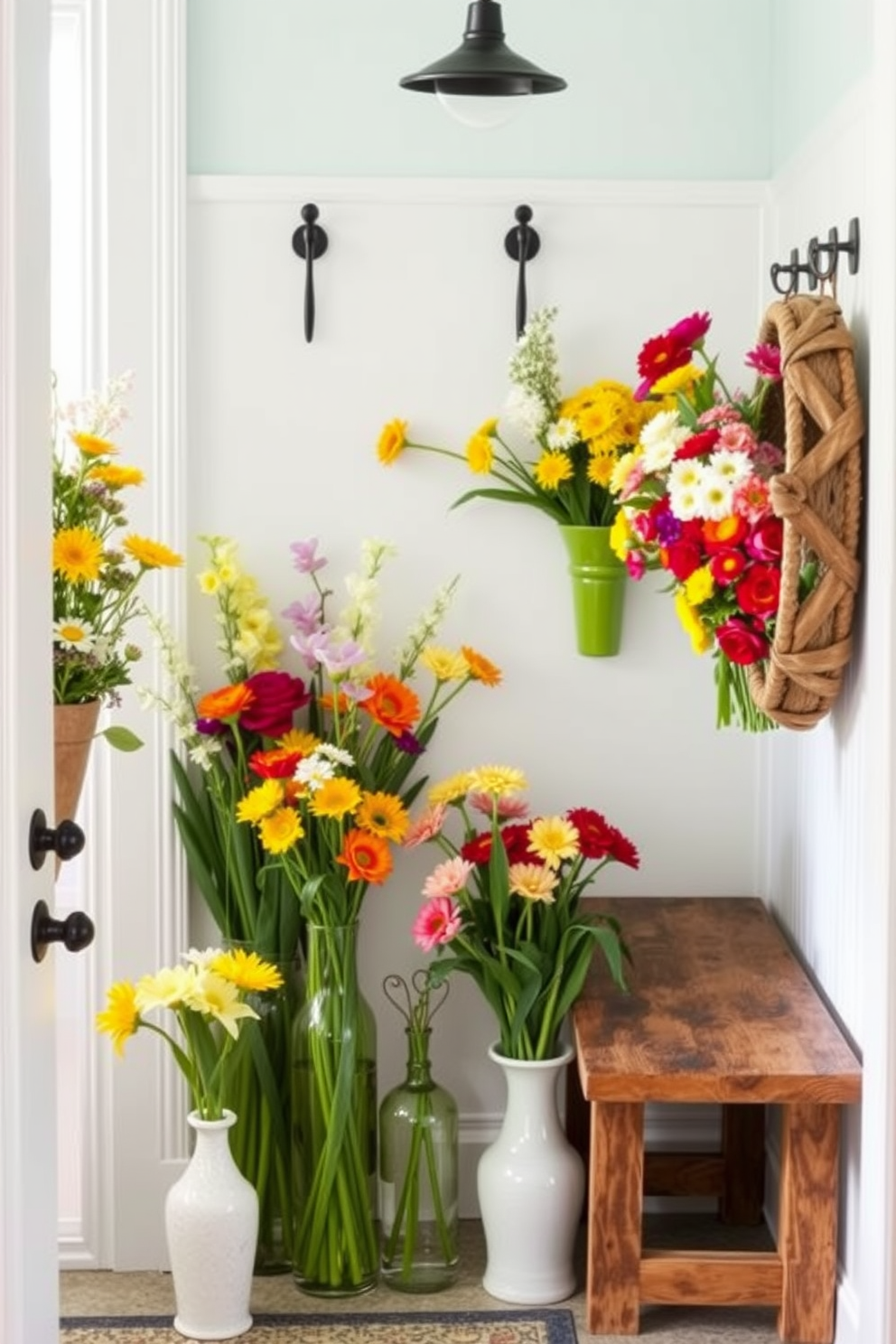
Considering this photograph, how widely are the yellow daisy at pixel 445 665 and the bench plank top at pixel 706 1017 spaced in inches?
19.7

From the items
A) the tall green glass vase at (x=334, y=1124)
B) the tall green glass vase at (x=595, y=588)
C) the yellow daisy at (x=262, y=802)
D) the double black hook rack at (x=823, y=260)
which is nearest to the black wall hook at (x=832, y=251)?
the double black hook rack at (x=823, y=260)

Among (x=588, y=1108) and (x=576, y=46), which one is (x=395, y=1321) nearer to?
(x=588, y=1108)

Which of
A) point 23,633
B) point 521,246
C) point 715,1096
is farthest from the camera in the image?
point 521,246

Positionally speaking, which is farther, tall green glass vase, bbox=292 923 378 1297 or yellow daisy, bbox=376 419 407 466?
yellow daisy, bbox=376 419 407 466

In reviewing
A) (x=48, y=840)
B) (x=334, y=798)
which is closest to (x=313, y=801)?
(x=334, y=798)

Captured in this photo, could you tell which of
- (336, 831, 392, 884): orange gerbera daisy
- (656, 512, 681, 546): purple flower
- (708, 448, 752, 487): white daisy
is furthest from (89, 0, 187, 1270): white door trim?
(708, 448, 752, 487): white daisy

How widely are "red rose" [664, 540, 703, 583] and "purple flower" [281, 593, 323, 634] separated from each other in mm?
802

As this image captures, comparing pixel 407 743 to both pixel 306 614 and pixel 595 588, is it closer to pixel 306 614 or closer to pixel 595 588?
pixel 306 614

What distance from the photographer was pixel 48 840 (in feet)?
6.59

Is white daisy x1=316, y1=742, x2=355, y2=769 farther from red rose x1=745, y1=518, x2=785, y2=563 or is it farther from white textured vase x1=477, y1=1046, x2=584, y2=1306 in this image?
red rose x1=745, y1=518, x2=785, y2=563

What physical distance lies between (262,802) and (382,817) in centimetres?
22

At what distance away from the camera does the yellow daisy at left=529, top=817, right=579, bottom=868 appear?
3363mm

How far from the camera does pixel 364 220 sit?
3686mm

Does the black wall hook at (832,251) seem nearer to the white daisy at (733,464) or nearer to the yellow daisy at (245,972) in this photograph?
the white daisy at (733,464)
